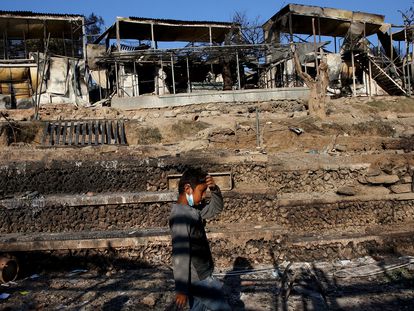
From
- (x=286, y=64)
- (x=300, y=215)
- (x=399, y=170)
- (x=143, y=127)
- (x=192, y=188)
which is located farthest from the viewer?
(x=286, y=64)

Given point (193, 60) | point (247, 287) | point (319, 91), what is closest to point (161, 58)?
point (193, 60)

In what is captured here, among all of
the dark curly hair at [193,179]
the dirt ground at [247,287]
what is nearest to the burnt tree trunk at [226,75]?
the dirt ground at [247,287]

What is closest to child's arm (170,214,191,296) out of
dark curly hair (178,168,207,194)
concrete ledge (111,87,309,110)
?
dark curly hair (178,168,207,194)

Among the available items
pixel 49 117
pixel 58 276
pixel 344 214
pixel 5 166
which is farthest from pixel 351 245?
pixel 49 117

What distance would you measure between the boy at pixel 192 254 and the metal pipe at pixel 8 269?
13.3 ft

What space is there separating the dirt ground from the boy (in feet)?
6.79

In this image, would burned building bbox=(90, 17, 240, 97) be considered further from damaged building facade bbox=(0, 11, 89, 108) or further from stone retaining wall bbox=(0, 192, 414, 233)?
stone retaining wall bbox=(0, 192, 414, 233)

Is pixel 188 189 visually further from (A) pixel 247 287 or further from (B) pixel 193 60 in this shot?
(B) pixel 193 60

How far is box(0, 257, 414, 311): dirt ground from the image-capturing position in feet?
17.0

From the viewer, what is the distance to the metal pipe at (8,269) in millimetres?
6082

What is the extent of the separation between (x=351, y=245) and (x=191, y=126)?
22.5 feet

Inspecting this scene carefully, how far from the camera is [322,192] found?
26.9ft

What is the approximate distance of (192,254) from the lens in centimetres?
320

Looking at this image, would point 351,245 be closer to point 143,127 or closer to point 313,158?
point 313,158
